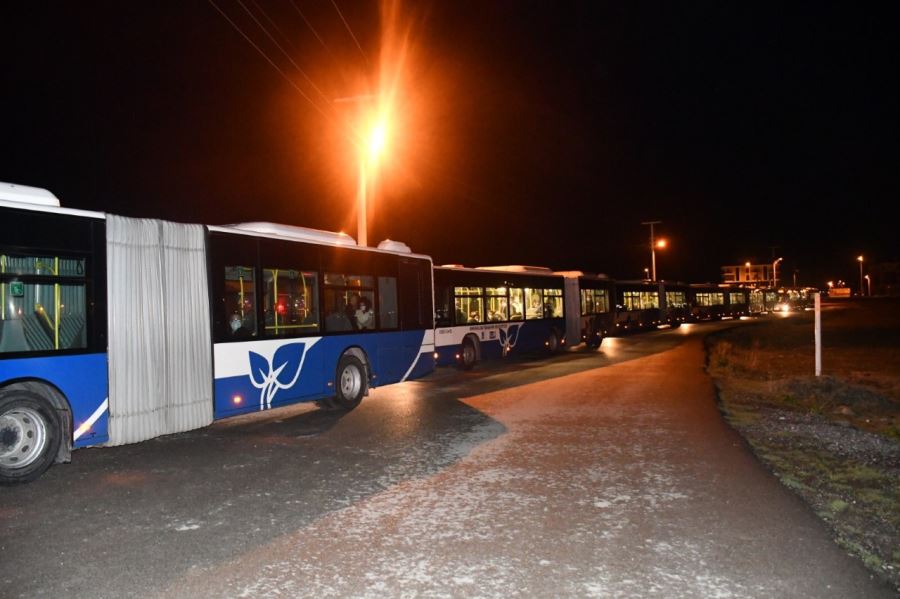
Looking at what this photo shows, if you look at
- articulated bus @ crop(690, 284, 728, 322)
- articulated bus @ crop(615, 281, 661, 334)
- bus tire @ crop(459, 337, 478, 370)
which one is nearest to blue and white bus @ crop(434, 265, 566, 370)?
bus tire @ crop(459, 337, 478, 370)

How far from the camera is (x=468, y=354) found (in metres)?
20.5

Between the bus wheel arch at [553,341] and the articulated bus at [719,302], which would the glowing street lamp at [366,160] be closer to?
the bus wheel arch at [553,341]

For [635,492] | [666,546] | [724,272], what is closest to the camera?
[666,546]

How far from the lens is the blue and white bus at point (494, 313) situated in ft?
64.1

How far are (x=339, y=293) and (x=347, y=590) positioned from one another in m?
8.33

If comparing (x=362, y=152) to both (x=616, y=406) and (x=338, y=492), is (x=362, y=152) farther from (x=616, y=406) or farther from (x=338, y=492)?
(x=338, y=492)

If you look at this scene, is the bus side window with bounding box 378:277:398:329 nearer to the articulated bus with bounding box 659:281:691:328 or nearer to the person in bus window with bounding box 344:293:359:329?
the person in bus window with bounding box 344:293:359:329

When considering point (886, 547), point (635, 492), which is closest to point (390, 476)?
point (635, 492)

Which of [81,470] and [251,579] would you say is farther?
[81,470]

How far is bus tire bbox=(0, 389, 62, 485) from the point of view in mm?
7121

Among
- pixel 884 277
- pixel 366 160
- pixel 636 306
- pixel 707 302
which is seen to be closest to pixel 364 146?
pixel 366 160

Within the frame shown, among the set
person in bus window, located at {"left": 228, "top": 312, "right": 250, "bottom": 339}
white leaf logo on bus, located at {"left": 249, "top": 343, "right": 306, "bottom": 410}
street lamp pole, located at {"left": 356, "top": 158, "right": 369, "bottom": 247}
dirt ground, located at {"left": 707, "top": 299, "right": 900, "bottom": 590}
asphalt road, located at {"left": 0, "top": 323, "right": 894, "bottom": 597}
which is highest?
street lamp pole, located at {"left": 356, "top": 158, "right": 369, "bottom": 247}

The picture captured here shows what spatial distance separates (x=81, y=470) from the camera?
7.91 meters

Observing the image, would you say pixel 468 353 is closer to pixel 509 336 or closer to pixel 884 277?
pixel 509 336
